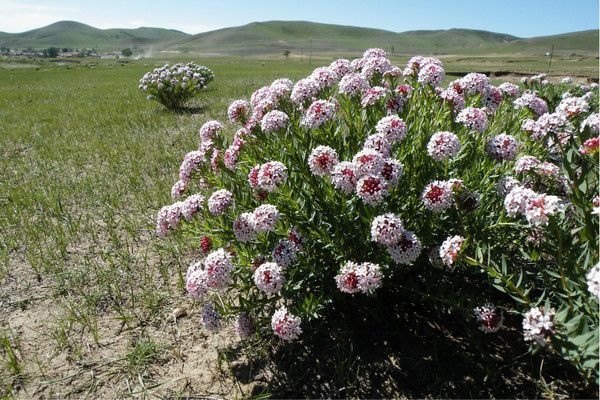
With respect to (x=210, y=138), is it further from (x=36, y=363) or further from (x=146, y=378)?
(x=36, y=363)

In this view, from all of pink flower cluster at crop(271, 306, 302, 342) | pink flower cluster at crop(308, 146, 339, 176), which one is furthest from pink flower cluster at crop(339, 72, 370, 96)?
pink flower cluster at crop(271, 306, 302, 342)

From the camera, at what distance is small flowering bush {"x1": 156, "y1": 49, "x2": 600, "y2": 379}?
2.90 metres

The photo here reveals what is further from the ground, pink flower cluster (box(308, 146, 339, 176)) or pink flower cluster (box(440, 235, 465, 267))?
pink flower cluster (box(308, 146, 339, 176))

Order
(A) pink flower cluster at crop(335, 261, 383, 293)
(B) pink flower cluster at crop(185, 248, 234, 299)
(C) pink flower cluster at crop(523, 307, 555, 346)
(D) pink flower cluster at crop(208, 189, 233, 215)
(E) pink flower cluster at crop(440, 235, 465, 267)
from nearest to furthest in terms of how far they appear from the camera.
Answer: (C) pink flower cluster at crop(523, 307, 555, 346) → (E) pink flower cluster at crop(440, 235, 465, 267) → (A) pink flower cluster at crop(335, 261, 383, 293) → (B) pink flower cluster at crop(185, 248, 234, 299) → (D) pink flower cluster at crop(208, 189, 233, 215)

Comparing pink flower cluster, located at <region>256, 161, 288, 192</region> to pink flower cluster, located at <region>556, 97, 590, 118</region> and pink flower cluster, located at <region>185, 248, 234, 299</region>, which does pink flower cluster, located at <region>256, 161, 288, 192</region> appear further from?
pink flower cluster, located at <region>556, 97, 590, 118</region>

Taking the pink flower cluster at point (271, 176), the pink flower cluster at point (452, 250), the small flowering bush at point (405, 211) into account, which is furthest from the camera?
the pink flower cluster at point (271, 176)

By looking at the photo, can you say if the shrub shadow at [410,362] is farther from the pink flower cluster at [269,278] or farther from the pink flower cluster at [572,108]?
the pink flower cluster at [572,108]

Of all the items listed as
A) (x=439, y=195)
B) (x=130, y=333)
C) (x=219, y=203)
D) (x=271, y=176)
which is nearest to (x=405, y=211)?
(x=439, y=195)

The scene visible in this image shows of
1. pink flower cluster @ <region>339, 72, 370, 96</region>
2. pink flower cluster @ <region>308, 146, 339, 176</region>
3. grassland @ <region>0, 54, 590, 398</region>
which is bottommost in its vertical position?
grassland @ <region>0, 54, 590, 398</region>

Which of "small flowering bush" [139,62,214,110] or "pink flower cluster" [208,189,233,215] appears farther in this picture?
"small flowering bush" [139,62,214,110]

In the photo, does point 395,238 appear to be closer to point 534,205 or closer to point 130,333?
point 534,205

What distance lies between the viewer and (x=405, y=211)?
363 centimetres

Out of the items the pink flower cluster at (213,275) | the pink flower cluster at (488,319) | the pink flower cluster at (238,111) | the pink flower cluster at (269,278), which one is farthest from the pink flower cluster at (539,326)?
the pink flower cluster at (238,111)

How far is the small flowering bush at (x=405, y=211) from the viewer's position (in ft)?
9.51
